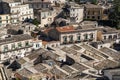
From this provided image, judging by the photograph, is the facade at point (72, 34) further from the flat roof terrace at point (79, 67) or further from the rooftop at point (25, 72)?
the rooftop at point (25, 72)

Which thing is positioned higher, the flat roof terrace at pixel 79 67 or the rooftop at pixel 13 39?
the rooftop at pixel 13 39

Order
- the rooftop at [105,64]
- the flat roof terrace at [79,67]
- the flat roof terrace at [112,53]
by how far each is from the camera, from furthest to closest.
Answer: the flat roof terrace at [112,53]
the rooftop at [105,64]
the flat roof terrace at [79,67]

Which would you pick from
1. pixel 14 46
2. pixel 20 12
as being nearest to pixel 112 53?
pixel 14 46

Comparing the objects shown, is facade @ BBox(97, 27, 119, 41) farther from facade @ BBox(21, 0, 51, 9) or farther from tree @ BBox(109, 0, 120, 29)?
facade @ BBox(21, 0, 51, 9)

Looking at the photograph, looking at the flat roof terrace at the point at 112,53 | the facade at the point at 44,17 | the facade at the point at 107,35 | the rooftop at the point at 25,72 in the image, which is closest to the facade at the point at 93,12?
the facade at the point at 44,17

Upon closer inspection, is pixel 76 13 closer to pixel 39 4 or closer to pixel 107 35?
pixel 39 4

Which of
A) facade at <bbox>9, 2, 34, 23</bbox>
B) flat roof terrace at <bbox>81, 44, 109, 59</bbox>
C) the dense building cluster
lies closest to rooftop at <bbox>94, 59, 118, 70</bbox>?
the dense building cluster

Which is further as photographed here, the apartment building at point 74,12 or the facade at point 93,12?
the facade at point 93,12
